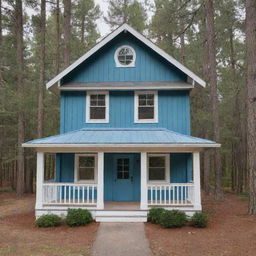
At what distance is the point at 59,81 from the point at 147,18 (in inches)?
663

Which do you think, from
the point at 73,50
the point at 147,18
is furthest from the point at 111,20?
the point at 73,50

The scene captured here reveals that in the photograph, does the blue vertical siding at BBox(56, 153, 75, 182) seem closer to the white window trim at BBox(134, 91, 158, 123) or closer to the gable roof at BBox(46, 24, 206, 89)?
the gable roof at BBox(46, 24, 206, 89)

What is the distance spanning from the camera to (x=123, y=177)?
13055mm

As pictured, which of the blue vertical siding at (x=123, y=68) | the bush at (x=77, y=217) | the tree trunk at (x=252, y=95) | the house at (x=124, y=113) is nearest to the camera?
the bush at (x=77, y=217)

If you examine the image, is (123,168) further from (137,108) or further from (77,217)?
(77,217)

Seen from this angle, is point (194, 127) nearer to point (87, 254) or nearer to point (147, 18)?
point (147, 18)

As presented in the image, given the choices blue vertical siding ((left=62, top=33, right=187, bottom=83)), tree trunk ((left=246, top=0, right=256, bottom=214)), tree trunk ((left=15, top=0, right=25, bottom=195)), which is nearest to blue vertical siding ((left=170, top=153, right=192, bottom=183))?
tree trunk ((left=246, top=0, right=256, bottom=214))

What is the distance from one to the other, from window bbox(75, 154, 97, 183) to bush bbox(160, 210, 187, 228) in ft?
13.0

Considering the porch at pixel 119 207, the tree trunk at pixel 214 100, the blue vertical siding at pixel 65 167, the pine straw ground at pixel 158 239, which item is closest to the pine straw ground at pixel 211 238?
the pine straw ground at pixel 158 239

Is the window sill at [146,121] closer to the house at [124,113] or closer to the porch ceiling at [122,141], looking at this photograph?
the house at [124,113]

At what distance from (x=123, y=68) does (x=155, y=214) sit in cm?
687

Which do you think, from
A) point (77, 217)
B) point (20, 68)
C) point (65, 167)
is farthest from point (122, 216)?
point (20, 68)

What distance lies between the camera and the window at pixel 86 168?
12.9 meters

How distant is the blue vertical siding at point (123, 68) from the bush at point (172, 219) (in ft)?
20.8
